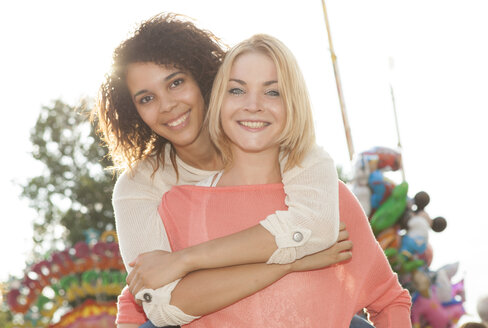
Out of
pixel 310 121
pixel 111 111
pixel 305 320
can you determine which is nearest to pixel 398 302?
pixel 305 320

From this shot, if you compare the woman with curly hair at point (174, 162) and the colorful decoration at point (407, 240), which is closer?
the woman with curly hair at point (174, 162)

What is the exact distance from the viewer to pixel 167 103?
3127mm

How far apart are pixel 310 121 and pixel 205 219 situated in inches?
22.7

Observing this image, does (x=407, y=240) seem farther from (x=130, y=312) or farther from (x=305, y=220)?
(x=305, y=220)

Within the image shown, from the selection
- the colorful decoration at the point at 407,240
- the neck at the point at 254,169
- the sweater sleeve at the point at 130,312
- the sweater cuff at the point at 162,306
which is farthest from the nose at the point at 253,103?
the colorful decoration at the point at 407,240

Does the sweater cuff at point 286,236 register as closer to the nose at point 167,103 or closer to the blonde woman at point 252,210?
the blonde woman at point 252,210

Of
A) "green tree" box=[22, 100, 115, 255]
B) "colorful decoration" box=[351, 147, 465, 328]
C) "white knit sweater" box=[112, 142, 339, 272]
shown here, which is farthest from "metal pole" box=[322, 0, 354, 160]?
"green tree" box=[22, 100, 115, 255]

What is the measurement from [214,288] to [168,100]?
0.99 metres

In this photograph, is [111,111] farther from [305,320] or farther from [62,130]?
[62,130]

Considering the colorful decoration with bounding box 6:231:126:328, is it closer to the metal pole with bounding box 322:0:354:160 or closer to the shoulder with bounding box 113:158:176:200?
the metal pole with bounding box 322:0:354:160

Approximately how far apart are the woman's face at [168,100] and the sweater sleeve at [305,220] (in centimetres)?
75

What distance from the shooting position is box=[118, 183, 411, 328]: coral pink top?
261cm

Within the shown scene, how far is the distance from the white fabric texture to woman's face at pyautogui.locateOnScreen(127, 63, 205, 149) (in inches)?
12.5

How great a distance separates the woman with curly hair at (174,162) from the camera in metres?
2.51
